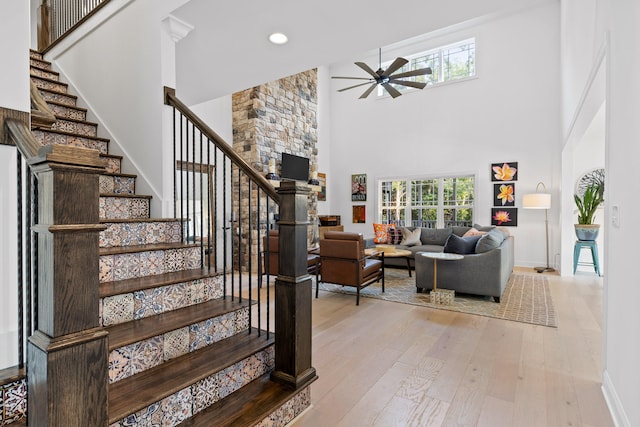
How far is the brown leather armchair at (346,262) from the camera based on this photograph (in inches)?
163

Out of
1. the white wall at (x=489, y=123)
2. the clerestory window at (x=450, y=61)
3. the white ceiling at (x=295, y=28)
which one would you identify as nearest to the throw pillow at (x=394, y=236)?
the white wall at (x=489, y=123)

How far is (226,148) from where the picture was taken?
7.54 feet

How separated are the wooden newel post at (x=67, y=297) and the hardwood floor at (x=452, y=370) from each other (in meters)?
1.22

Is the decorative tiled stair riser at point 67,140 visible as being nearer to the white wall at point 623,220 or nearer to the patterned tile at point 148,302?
the patterned tile at point 148,302

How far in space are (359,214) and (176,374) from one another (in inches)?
306

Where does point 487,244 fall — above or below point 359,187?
below

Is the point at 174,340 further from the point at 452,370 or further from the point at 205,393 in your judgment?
the point at 452,370

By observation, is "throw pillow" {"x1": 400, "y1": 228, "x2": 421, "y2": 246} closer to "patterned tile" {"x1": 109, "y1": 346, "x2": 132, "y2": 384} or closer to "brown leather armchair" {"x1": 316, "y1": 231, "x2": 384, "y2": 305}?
"brown leather armchair" {"x1": 316, "y1": 231, "x2": 384, "y2": 305}

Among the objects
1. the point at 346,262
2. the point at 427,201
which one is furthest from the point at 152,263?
the point at 427,201

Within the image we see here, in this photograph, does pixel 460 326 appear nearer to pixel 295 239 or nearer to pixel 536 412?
pixel 536 412

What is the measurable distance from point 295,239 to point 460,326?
2412 millimetres

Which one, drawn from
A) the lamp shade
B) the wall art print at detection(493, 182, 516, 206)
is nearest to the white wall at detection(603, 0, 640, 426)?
the lamp shade

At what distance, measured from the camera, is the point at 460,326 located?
3.38 metres

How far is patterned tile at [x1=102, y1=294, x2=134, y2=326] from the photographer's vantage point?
177 centimetres
